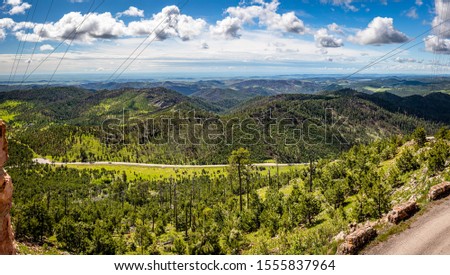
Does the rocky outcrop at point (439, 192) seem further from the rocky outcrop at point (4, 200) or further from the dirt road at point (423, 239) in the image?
the rocky outcrop at point (4, 200)

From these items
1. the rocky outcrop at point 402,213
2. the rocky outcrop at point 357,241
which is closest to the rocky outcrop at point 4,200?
the rocky outcrop at point 357,241

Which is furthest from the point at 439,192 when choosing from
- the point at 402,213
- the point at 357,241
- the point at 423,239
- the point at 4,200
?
the point at 4,200

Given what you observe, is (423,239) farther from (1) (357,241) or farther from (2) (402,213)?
(1) (357,241)

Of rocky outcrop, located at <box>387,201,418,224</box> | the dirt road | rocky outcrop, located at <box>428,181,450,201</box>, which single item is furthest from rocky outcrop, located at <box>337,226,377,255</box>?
rocky outcrop, located at <box>428,181,450,201</box>

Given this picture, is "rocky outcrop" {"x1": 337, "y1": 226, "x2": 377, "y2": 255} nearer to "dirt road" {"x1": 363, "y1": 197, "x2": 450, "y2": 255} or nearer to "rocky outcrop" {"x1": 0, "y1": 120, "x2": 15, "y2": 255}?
"dirt road" {"x1": 363, "y1": 197, "x2": 450, "y2": 255}

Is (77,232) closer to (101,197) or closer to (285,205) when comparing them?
(285,205)
